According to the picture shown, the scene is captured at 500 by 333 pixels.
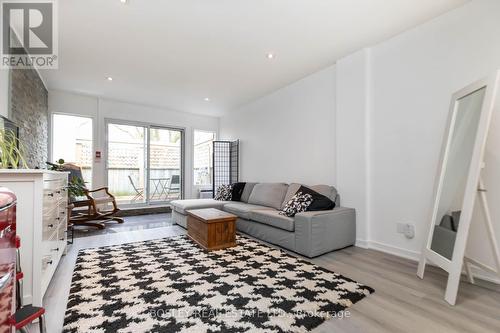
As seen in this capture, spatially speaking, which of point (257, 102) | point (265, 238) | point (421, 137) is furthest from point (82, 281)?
point (257, 102)

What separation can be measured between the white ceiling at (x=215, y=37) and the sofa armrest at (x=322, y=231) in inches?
84.4

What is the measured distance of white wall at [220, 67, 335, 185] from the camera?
3649 millimetres

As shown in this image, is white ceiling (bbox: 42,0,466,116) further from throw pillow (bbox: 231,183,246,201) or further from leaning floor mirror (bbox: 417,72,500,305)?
throw pillow (bbox: 231,183,246,201)

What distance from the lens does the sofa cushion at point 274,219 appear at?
290 cm

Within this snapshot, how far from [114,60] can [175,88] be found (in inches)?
49.7

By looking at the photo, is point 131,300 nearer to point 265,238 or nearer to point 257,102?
point 265,238

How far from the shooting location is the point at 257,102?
5254 mm

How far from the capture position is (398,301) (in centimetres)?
177

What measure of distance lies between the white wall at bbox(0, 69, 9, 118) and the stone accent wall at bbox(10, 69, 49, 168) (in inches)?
4.7

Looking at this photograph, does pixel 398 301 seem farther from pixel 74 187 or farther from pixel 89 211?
pixel 89 211

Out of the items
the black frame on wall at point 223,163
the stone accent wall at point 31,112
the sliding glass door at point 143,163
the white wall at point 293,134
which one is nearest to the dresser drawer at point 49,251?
the stone accent wall at point 31,112

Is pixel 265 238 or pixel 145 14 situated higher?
pixel 145 14

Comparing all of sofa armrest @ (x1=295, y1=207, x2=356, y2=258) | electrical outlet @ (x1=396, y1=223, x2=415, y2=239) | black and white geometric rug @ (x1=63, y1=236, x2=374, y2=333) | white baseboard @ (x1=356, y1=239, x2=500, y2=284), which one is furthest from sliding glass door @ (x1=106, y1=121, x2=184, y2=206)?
electrical outlet @ (x1=396, y1=223, x2=415, y2=239)

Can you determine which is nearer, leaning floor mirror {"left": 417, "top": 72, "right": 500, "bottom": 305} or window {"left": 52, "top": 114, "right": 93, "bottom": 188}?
leaning floor mirror {"left": 417, "top": 72, "right": 500, "bottom": 305}
